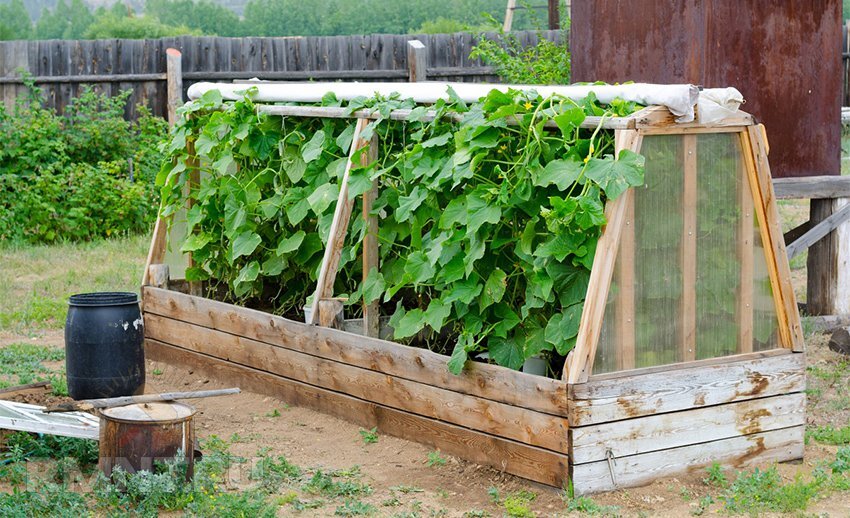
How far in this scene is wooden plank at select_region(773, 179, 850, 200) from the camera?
7.79 metres

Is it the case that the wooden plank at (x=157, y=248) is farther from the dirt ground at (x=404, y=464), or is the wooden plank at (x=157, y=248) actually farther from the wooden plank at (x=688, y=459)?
the wooden plank at (x=688, y=459)

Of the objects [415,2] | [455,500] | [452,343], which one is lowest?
[455,500]

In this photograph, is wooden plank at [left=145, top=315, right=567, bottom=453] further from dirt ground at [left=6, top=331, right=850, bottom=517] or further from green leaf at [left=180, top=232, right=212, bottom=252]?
green leaf at [left=180, top=232, right=212, bottom=252]

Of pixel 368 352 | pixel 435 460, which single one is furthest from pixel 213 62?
pixel 435 460

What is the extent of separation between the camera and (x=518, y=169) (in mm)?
5238

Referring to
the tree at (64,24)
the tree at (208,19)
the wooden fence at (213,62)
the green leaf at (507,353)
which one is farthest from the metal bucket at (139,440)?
the tree at (64,24)

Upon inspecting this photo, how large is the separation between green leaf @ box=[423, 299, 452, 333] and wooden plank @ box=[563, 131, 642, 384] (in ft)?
2.63

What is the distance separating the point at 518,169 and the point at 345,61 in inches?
379

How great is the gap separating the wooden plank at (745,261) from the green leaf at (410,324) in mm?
1517

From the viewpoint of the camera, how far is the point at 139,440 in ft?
16.3

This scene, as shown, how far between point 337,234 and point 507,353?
4.66 ft

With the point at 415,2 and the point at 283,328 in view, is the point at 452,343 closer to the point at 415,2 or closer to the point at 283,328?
the point at 283,328

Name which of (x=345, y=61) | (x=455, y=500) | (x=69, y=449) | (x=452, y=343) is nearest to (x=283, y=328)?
(x=452, y=343)

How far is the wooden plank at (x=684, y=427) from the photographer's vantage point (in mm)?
4922
